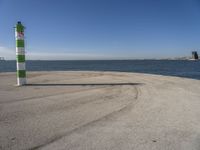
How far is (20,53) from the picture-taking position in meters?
13.5

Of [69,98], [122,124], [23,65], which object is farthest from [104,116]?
[23,65]

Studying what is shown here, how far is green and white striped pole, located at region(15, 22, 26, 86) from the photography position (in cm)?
1326

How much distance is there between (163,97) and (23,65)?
8167mm

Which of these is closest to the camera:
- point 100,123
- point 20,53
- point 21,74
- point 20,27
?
point 100,123

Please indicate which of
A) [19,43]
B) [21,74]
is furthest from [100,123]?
[19,43]

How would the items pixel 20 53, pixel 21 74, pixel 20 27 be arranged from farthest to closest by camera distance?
pixel 20 53
pixel 21 74
pixel 20 27

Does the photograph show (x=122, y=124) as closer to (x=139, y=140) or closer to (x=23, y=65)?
(x=139, y=140)

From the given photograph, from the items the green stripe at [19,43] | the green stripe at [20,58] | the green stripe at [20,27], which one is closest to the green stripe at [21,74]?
the green stripe at [20,58]

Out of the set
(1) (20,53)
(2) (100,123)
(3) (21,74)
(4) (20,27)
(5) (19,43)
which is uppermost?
(4) (20,27)

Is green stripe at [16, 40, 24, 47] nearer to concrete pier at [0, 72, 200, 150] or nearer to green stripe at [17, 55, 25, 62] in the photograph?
green stripe at [17, 55, 25, 62]

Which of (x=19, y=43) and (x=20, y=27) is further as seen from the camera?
(x=19, y=43)

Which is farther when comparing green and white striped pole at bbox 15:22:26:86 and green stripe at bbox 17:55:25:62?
green stripe at bbox 17:55:25:62

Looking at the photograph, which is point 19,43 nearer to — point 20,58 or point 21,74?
point 20,58

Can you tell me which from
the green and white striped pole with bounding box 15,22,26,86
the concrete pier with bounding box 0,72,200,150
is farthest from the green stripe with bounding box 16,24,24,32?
the concrete pier with bounding box 0,72,200,150
